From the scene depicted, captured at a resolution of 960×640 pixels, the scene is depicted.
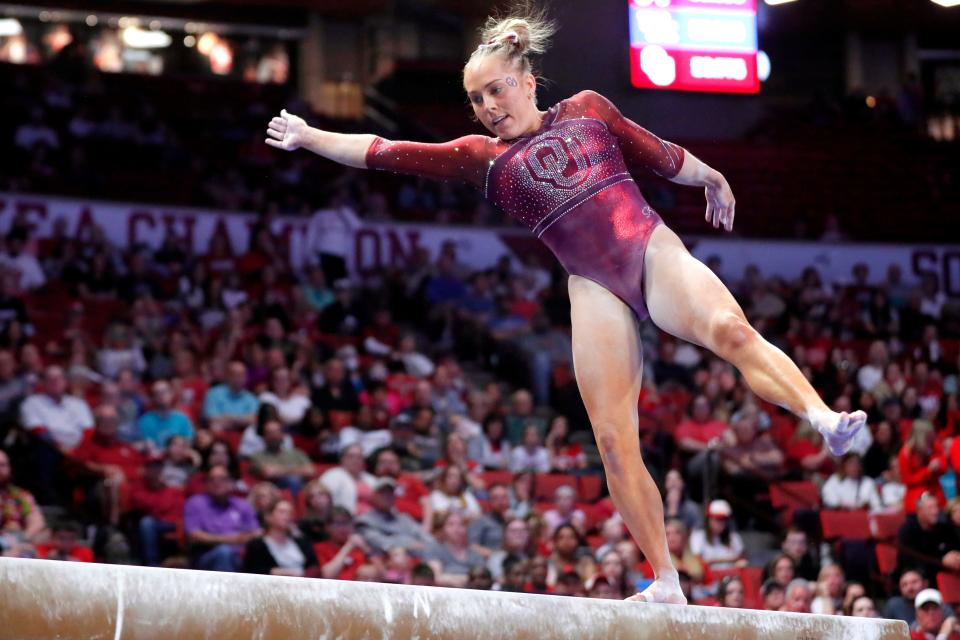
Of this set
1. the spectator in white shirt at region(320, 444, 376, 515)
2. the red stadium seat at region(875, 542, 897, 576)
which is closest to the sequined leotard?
the spectator in white shirt at region(320, 444, 376, 515)

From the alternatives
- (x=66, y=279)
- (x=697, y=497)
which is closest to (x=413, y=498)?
(x=697, y=497)

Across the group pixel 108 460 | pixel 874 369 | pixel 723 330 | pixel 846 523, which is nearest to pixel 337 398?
pixel 108 460

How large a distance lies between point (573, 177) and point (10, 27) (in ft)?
57.2

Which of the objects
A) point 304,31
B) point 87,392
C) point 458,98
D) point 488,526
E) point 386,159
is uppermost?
point 304,31

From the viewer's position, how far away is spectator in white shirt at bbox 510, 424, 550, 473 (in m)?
10.1

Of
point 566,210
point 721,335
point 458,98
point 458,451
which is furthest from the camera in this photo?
point 458,98

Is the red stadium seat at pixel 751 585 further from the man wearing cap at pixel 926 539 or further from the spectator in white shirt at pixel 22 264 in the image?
the spectator in white shirt at pixel 22 264

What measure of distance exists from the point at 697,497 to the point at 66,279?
5.97m

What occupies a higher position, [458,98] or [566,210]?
[458,98]

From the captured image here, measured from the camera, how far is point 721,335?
13.3 feet

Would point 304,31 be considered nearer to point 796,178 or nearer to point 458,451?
point 796,178

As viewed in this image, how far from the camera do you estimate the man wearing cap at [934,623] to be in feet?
26.6

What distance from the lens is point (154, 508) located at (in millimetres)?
8359

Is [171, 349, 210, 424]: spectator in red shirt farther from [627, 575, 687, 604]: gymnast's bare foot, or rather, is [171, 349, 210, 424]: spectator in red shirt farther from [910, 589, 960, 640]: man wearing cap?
[627, 575, 687, 604]: gymnast's bare foot
